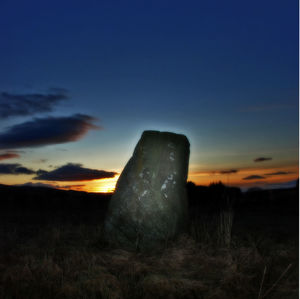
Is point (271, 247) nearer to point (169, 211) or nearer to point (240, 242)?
point (240, 242)

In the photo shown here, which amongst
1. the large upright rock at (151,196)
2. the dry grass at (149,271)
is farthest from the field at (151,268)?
the large upright rock at (151,196)

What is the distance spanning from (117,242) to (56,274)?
77.9 inches

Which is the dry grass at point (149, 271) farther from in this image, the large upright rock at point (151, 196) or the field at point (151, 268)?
the large upright rock at point (151, 196)

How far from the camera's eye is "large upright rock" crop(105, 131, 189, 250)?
634 centimetres

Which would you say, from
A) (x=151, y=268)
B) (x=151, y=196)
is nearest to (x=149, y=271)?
(x=151, y=268)

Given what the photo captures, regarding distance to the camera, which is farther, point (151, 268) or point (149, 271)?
point (151, 268)

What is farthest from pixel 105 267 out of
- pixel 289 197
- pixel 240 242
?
pixel 289 197

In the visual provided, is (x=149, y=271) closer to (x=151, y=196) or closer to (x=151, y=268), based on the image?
(x=151, y=268)

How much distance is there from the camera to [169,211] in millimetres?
6461

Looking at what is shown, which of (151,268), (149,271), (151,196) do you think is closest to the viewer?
(149,271)

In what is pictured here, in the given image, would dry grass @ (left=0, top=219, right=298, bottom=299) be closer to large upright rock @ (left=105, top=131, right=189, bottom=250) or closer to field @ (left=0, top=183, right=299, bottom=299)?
field @ (left=0, top=183, right=299, bottom=299)

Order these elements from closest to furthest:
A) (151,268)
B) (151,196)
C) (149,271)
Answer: (149,271)
(151,268)
(151,196)

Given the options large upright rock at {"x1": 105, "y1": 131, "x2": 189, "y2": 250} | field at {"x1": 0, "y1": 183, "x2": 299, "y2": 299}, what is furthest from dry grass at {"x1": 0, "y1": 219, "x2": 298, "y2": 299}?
large upright rock at {"x1": 105, "y1": 131, "x2": 189, "y2": 250}

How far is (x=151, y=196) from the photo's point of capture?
21.2 ft
